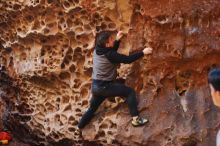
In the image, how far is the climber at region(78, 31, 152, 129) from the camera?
391cm

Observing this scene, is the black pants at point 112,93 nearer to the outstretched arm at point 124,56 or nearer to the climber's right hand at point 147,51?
the outstretched arm at point 124,56

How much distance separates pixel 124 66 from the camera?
4.36 m

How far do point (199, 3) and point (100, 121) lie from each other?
1.34 metres

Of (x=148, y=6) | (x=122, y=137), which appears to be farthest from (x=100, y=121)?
(x=148, y=6)

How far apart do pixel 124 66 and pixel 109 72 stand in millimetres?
332

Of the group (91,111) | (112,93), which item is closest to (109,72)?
(112,93)

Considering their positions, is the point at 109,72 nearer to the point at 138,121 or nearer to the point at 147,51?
the point at 147,51

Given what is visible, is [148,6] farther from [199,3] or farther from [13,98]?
[13,98]

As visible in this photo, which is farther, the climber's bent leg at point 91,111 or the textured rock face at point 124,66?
the climber's bent leg at point 91,111

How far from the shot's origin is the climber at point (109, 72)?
12.8 feet

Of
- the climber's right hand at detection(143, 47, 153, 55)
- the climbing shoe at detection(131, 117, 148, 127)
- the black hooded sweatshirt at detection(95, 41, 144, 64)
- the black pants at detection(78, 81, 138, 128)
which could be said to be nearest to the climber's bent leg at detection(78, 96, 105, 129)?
the black pants at detection(78, 81, 138, 128)

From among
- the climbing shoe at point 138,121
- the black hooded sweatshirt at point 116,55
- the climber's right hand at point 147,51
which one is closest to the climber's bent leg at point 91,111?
the climbing shoe at point 138,121

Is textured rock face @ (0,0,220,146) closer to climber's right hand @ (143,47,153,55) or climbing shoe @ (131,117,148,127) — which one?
climbing shoe @ (131,117,148,127)

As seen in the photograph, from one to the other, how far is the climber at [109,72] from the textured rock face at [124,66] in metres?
0.16
